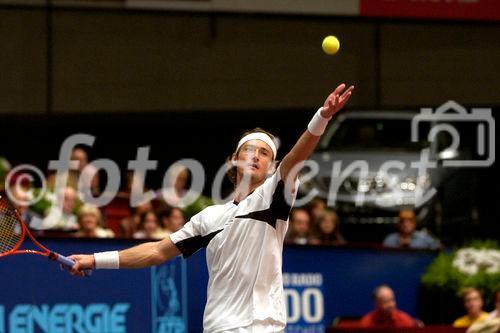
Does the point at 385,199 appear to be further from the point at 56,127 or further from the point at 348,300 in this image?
the point at 56,127

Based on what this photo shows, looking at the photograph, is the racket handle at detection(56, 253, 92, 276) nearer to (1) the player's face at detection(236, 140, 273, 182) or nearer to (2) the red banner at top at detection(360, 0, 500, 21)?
(1) the player's face at detection(236, 140, 273, 182)

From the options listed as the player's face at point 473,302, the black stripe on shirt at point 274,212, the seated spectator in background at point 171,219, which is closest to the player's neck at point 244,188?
the black stripe on shirt at point 274,212

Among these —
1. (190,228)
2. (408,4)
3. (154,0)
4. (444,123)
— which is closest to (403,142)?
(444,123)

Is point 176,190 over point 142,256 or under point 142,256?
over

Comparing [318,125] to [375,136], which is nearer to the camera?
[318,125]

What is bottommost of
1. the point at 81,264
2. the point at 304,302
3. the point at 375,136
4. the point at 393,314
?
the point at 393,314

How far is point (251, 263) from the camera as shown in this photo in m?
6.70

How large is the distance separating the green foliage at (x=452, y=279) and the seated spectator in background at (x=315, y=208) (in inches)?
48.8

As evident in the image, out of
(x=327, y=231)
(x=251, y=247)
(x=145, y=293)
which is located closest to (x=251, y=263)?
(x=251, y=247)

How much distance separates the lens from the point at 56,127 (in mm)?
15219

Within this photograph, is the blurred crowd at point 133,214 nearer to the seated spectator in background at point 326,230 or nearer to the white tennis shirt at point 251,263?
the seated spectator in background at point 326,230

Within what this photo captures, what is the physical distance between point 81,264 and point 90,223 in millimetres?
4177

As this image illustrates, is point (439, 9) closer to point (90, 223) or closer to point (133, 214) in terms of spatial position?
point (133, 214)

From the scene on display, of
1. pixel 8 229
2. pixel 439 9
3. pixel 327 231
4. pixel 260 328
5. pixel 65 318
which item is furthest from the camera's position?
pixel 439 9
